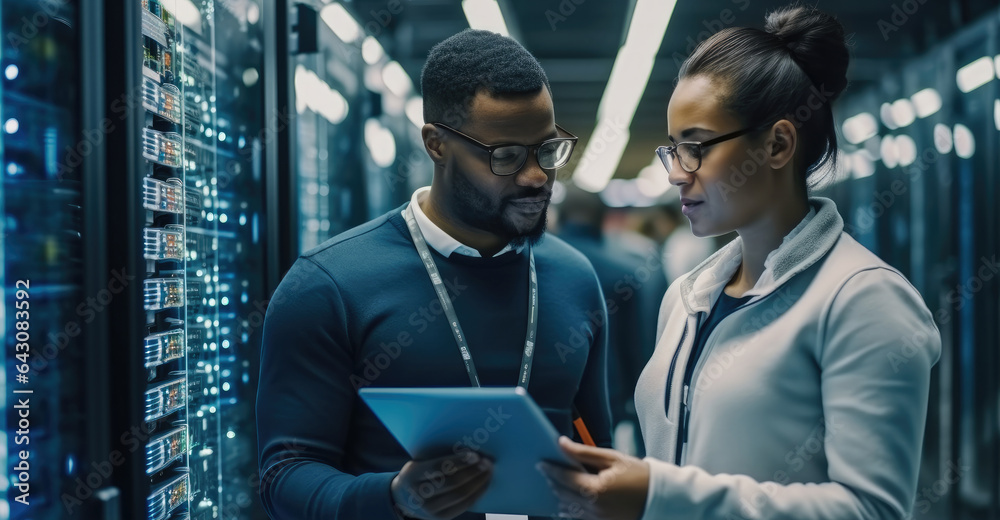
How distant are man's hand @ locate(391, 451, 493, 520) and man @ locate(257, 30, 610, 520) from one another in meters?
0.15

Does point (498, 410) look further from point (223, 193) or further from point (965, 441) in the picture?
point (965, 441)

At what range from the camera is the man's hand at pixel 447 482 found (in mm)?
1150

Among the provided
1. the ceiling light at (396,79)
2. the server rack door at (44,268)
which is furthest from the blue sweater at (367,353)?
the ceiling light at (396,79)

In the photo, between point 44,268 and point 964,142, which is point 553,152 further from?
point 964,142

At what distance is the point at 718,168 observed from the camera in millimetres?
1279

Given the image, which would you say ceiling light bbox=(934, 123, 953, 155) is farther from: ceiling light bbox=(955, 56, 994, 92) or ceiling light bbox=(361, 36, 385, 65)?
ceiling light bbox=(361, 36, 385, 65)

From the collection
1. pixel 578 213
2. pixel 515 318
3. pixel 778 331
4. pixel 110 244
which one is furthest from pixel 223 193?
pixel 578 213

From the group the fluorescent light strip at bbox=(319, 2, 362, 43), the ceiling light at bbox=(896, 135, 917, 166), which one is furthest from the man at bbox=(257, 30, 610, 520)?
the ceiling light at bbox=(896, 135, 917, 166)

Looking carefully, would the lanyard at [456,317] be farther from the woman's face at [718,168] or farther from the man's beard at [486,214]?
the woman's face at [718,168]

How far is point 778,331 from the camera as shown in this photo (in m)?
1.20

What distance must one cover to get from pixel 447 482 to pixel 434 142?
2.66 feet

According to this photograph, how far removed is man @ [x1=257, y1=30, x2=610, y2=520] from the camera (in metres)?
1.45

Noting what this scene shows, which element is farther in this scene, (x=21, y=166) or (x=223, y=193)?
(x=223, y=193)

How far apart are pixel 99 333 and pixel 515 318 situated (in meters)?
0.84
